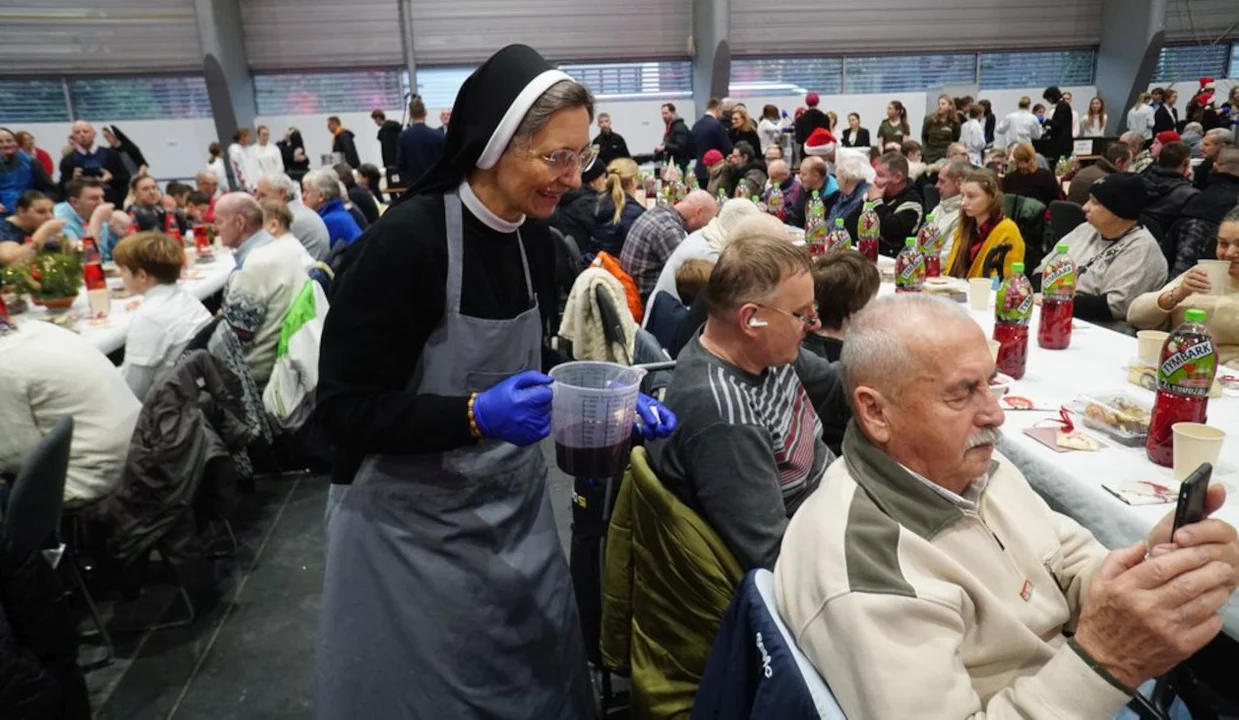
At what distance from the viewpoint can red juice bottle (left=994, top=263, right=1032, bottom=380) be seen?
2568mm

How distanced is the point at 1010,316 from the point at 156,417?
2.86 metres

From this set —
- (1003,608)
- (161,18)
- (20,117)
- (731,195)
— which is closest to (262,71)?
(161,18)

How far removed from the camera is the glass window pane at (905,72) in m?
16.6

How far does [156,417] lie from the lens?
2789 mm

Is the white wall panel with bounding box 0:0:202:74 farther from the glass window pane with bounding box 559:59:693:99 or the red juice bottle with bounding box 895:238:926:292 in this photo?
the red juice bottle with bounding box 895:238:926:292

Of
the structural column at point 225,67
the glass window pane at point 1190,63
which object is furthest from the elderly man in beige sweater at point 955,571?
the glass window pane at point 1190,63

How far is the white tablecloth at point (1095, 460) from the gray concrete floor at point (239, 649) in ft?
6.24

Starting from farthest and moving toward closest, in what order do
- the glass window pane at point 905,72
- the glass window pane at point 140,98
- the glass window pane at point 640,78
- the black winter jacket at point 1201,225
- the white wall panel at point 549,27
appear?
1. the glass window pane at point 905,72
2. the glass window pane at point 640,78
3. the white wall panel at point 549,27
4. the glass window pane at point 140,98
5. the black winter jacket at point 1201,225

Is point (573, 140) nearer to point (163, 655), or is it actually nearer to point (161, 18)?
point (163, 655)

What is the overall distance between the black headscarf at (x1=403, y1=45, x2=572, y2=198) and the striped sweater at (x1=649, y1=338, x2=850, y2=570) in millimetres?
Answer: 683

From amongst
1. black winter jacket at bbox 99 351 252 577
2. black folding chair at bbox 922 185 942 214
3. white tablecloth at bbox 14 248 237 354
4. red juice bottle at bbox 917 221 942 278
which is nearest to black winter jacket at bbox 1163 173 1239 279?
red juice bottle at bbox 917 221 942 278

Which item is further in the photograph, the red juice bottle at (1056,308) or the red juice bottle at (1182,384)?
the red juice bottle at (1056,308)

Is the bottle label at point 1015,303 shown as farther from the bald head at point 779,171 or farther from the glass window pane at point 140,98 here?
the glass window pane at point 140,98

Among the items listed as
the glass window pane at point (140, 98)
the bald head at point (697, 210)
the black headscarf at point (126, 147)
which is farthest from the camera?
the glass window pane at point (140, 98)
